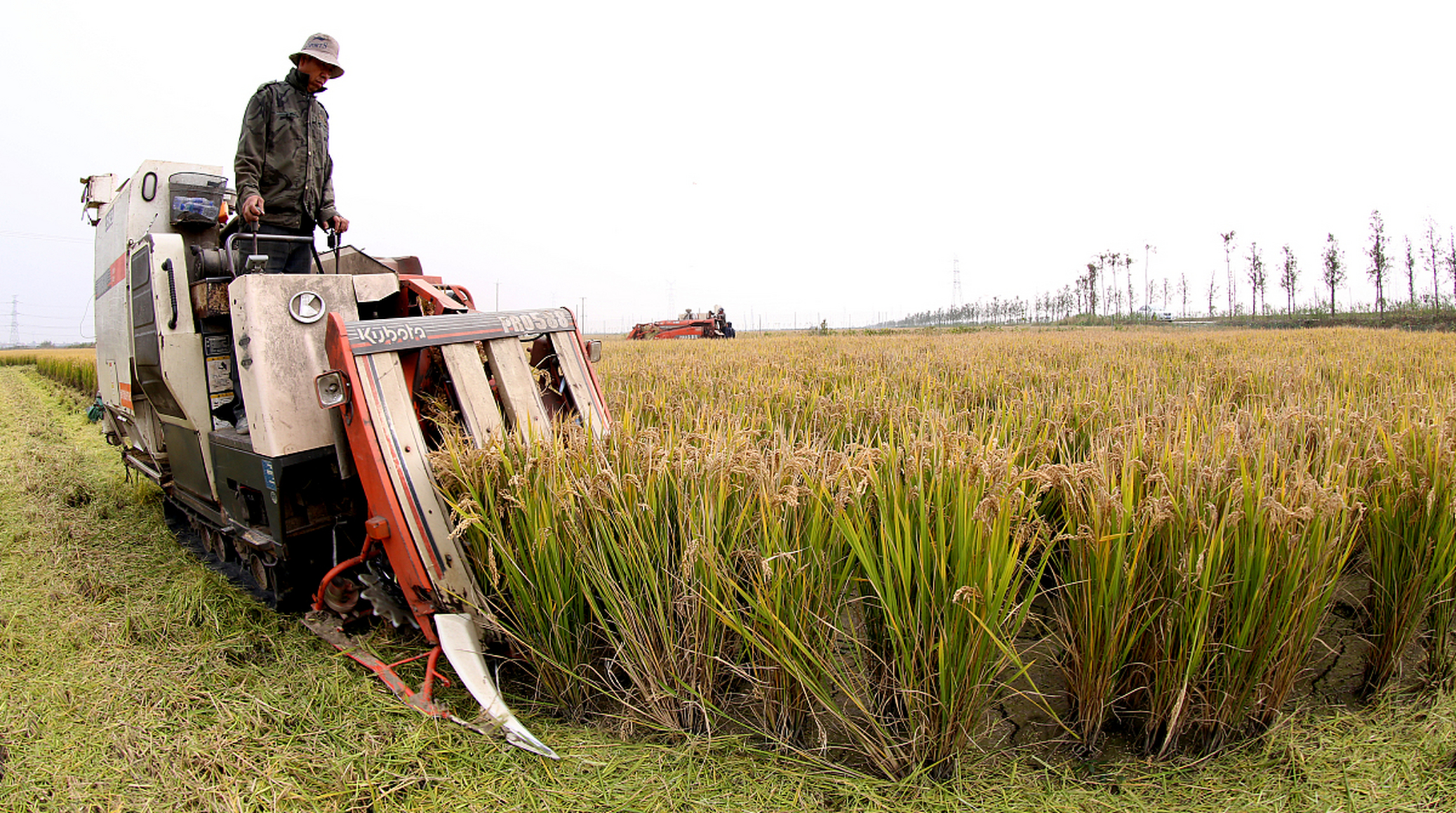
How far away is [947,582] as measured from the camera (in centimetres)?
190

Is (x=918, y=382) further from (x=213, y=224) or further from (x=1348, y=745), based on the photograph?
(x=213, y=224)

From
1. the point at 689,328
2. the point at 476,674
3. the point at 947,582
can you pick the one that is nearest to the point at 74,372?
the point at 689,328

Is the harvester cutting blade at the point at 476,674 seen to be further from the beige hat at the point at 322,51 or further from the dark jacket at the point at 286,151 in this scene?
the beige hat at the point at 322,51

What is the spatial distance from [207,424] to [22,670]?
48.9 inches

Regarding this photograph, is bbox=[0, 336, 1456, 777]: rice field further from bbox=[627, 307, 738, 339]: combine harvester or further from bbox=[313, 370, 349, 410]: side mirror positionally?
bbox=[627, 307, 738, 339]: combine harvester

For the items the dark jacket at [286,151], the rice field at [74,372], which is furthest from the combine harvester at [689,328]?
the dark jacket at [286,151]

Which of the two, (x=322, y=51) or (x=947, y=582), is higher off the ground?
(x=322, y=51)

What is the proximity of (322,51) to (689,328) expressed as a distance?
24.4 metres

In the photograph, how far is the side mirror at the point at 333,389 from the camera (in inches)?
106

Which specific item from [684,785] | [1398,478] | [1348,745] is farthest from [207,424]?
[1398,478]

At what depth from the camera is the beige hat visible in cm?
384

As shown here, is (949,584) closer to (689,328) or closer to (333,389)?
(333,389)

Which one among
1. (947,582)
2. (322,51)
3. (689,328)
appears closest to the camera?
(947,582)

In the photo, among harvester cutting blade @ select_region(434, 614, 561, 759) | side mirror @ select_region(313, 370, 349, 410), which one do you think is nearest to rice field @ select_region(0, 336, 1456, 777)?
harvester cutting blade @ select_region(434, 614, 561, 759)
